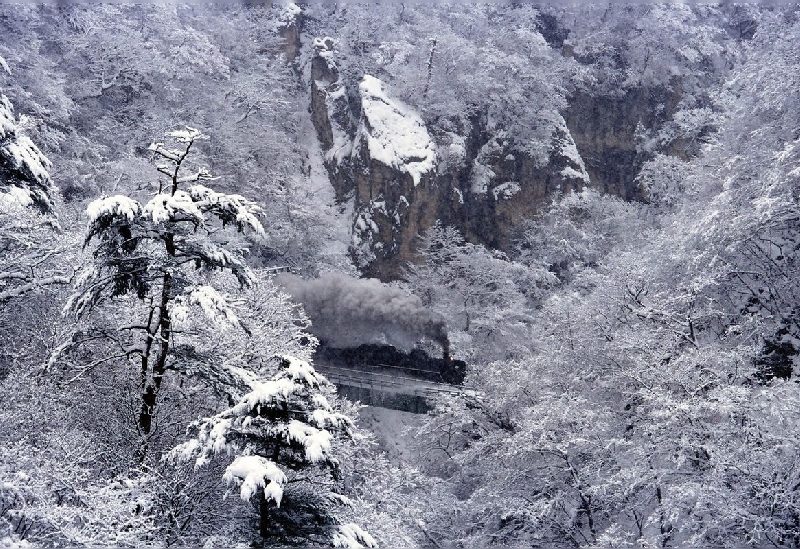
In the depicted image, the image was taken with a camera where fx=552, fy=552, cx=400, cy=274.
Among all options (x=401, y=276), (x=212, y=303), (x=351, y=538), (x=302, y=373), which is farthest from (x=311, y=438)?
(x=401, y=276)

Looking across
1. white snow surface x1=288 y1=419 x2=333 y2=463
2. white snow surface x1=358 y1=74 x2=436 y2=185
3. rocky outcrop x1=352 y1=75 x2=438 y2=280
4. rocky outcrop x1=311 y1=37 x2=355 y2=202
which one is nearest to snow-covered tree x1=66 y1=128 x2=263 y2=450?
white snow surface x1=288 y1=419 x2=333 y2=463

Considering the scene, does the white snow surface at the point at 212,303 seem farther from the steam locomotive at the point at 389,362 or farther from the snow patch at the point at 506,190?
the snow patch at the point at 506,190

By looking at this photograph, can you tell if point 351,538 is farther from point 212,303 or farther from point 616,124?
point 616,124

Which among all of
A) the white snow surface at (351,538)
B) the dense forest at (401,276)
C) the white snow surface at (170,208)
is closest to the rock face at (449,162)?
the dense forest at (401,276)

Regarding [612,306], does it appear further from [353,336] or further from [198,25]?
[198,25]

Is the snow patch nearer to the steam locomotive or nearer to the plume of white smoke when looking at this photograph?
the plume of white smoke

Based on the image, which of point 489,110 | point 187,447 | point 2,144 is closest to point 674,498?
point 187,447

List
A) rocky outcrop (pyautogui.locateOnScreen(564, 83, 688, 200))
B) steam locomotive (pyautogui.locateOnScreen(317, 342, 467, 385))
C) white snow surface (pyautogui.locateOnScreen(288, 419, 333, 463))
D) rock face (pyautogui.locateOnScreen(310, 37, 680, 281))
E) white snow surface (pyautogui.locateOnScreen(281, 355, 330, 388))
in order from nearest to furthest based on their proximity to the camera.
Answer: white snow surface (pyautogui.locateOnScreen(288, 419, 333, 463)) < white snow surface (pyautogui.locateOnScreen(281, 355, 330, 388)) < steam locomotive (pyautogui.locateOnScreen(317, 342, 467, 385)) < rock face (pyautogui.locateOnScreen(310, 37, 680, 281)) < rocky outcrop (pyautogui.locateOnScreen(564, 83, 688, 200))
